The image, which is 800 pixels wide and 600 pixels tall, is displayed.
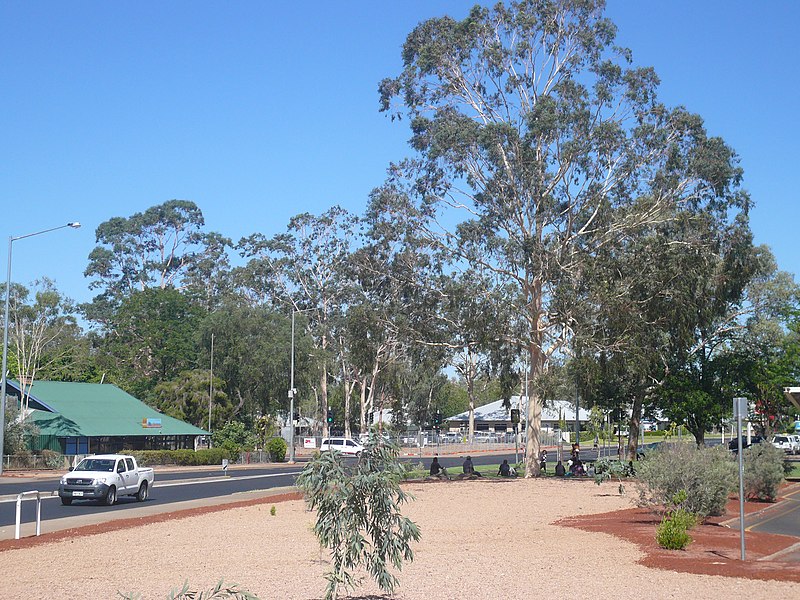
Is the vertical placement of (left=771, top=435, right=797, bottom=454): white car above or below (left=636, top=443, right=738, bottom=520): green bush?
below

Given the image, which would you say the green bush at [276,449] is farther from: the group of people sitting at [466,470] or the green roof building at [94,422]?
the group of people sitting at [466,470]

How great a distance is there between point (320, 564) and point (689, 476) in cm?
950

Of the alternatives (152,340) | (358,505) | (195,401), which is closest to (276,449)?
(195,401)

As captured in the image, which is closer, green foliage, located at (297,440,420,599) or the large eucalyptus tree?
green foliage, located at (297,440,420,599)

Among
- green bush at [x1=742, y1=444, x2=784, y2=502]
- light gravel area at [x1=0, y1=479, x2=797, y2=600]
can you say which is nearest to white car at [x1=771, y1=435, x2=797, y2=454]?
green bush at [x1=742, y1=444, x2=784, y2=502]

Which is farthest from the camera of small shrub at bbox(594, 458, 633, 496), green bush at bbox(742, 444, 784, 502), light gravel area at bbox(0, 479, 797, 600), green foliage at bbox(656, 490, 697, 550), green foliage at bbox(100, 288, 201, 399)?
green foliage at bbox(100, 288, 201, 399)

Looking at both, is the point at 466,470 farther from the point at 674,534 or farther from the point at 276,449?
the point at 674,534

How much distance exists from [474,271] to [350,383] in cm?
4791

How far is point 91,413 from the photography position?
60.1 metres

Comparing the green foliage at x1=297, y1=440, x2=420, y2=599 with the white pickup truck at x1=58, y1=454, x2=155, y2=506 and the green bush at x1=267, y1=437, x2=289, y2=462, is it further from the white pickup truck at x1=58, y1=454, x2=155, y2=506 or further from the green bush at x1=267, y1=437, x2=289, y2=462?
the green bush at x1=267, y1=437, x2=289, y2=462

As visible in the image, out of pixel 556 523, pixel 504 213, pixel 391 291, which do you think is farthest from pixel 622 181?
pixel 556 523

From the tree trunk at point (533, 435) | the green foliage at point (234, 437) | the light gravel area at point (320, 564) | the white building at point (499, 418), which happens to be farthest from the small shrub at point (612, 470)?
the white building at point (499, 418)

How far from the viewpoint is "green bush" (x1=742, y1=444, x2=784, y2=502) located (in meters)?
27.5

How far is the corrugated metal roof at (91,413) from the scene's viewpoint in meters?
56.2
